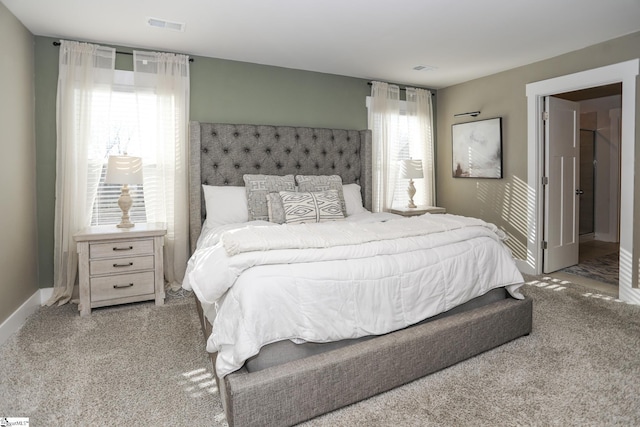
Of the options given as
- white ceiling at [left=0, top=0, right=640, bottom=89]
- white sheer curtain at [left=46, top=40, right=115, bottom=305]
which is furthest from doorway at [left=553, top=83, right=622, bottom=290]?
white sheer curtain at [left=46, top=40, right=115, bottom=305]

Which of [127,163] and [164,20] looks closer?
[164,20]

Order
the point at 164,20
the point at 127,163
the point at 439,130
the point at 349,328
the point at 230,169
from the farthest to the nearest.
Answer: the point at 439,130 < the point at 230,169 < the point at 127,163 < the point at 164,20 < the point at 349,328

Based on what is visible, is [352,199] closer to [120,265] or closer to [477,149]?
[477,149]

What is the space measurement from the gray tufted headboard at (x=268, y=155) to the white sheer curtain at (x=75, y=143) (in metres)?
0.80

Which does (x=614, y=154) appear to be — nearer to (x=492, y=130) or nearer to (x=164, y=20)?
(x=492, y=130)

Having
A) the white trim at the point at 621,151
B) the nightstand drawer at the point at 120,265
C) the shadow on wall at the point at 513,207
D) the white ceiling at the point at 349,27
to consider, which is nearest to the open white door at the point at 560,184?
the white trim at the point at 621,151

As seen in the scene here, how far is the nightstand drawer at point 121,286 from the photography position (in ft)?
9.65

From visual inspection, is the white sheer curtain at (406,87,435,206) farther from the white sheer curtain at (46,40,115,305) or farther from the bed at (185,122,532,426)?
the white sheer curtain at (46,40,115,305)

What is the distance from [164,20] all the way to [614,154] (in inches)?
248

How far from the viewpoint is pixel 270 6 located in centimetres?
257

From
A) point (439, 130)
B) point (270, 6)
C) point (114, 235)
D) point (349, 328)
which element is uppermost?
point (270, 6)

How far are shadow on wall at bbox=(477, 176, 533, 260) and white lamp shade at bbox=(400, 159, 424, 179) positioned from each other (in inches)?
31.5

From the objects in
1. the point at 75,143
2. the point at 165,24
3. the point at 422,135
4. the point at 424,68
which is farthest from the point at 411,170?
the point at 75,143

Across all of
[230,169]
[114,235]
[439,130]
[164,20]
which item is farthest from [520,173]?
[114,235]
